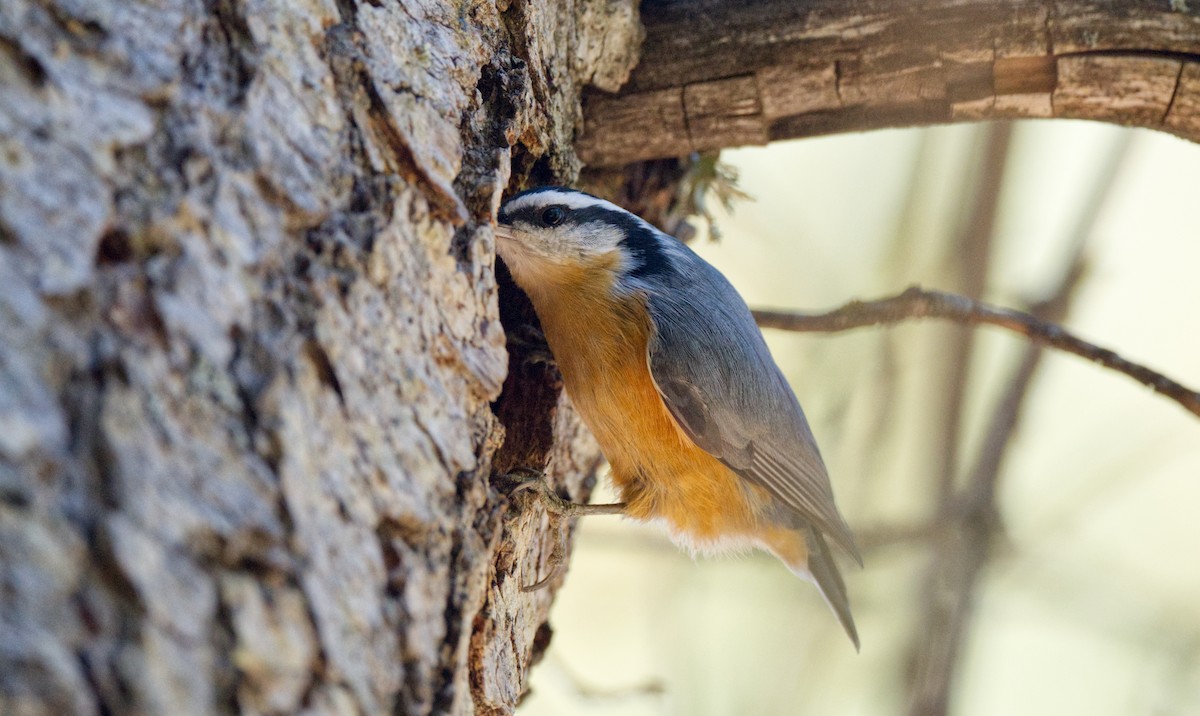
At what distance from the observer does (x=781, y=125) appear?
8.63 ft

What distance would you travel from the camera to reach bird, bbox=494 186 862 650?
2.64 meters

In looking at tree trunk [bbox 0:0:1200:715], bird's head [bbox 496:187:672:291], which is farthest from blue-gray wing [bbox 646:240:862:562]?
tree trunk [bbox 0:0:1200:715]

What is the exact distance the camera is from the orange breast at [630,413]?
8.67ft

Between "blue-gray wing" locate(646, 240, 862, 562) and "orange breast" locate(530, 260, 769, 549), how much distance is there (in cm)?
6

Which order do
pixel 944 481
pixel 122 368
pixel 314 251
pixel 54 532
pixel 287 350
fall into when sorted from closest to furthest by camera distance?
1. pixel 54 532
2. pixel 122 368
3. pixel 287 350
4. pixel 314 251
5. pixel 944 481

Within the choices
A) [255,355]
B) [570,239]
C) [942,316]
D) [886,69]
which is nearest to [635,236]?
[570,239]

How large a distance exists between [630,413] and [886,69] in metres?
1.12

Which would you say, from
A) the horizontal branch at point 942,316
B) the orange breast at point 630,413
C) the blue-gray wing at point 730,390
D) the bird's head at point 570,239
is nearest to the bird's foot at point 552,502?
the orange breast at point 630,413

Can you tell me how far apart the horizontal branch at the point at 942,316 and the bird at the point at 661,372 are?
21 centimetres

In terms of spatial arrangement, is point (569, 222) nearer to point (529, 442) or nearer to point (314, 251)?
point (529, 442)

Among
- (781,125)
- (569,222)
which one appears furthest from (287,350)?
(781,125)

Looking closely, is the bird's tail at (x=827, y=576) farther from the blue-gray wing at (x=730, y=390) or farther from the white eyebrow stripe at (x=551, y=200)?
the white eyebrow stripe at (x=551, y=200)

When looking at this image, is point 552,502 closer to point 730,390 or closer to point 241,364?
point 730,390

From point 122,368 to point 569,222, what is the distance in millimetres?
1581
